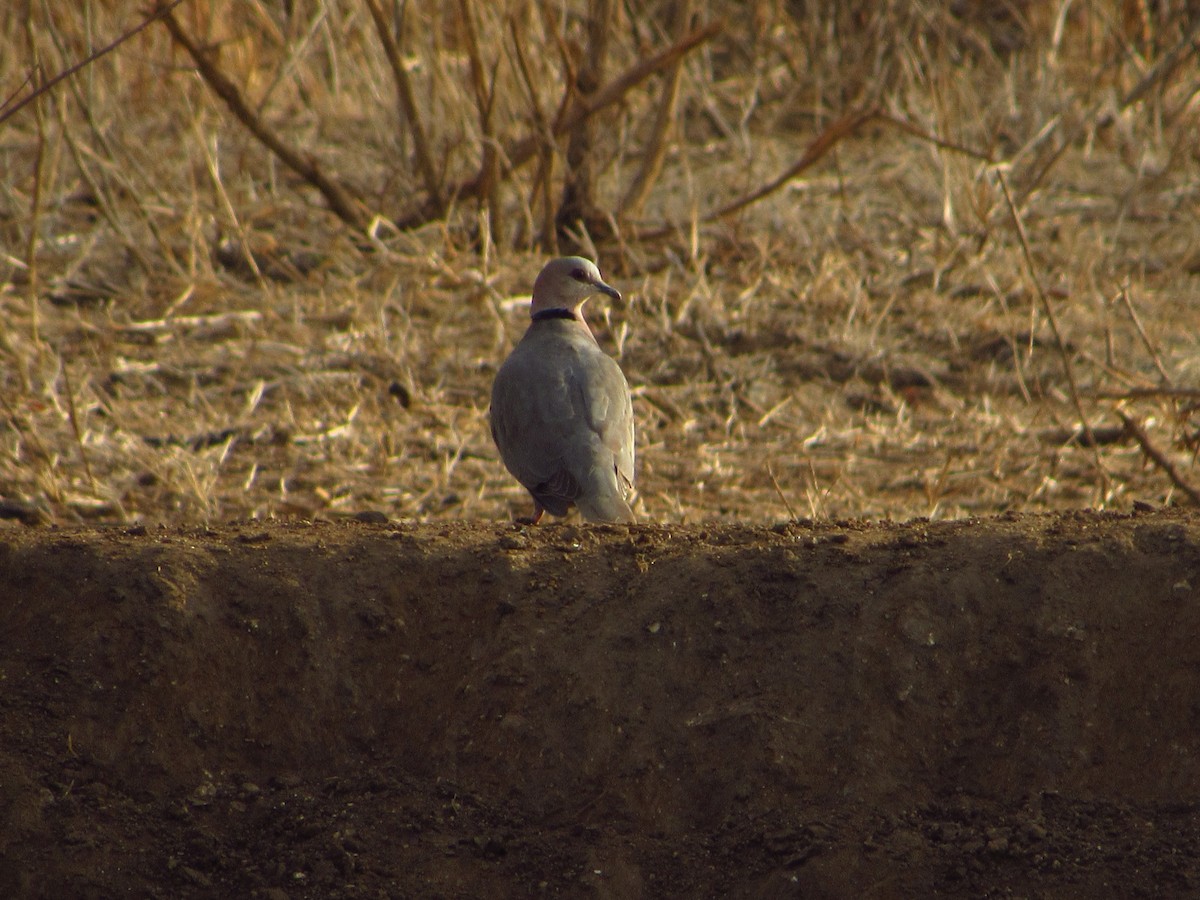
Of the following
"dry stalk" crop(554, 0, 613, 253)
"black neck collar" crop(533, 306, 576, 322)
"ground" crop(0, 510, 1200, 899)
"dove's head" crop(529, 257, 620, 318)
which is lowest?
"ground" crop(0, 510, 1200, 899)

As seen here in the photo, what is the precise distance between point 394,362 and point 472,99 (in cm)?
233

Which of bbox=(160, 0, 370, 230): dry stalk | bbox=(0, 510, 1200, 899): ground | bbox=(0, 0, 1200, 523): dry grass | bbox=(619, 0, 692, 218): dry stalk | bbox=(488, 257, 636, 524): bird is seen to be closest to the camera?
bbox=(0, 510, 1200, 899): ground

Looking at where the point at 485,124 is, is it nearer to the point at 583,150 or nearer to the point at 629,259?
the point at 583,150

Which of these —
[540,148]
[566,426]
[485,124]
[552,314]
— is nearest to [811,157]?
[540,148]

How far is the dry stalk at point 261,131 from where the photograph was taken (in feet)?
22.6

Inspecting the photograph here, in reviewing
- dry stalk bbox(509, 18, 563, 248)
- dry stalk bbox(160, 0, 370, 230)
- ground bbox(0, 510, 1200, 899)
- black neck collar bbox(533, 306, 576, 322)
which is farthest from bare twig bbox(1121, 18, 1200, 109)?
ground bbox(0, 510, 1200, 899)

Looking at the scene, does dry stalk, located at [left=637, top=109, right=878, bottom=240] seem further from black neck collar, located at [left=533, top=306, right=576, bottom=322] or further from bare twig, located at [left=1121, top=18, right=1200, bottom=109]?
black neck collar, located at [left=533, top=306, right=576, bottom=322]

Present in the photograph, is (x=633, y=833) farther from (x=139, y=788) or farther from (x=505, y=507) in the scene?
(x=505, y=507)

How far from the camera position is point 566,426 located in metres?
5.00

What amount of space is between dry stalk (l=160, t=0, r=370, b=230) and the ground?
11.1 ft

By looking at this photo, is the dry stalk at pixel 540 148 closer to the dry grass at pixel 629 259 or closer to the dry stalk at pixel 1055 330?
the dry grass at pixel 629 259

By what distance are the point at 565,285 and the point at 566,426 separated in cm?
90

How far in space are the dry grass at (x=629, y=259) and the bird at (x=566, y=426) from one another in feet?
2.70

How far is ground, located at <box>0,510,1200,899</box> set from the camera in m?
3.27
